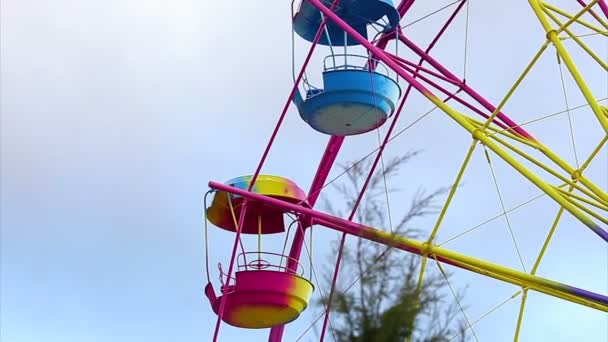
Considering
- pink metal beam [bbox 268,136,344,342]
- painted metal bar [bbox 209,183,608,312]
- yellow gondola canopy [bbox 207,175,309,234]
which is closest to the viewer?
painted metal bar [bbox 209,183,608,312]

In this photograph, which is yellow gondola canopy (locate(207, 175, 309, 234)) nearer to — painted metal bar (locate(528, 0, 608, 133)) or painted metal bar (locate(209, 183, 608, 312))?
painted metal bar (locate(209, 183, 608, 312))

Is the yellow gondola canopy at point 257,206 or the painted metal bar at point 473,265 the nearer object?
the painted metal bar at point 473,265

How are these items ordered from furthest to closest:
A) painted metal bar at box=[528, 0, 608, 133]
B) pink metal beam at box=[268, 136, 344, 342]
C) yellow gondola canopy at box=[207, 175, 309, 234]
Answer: pink metal beam at box=[268, 136, 344, 342], yellow gondola canopy at box=[207, 175, 309, 234], painted metal bar at box=[528, 0, 608, 133]

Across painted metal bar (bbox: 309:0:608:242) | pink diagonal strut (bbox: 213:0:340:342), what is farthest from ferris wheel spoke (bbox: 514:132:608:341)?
pink diagonal strut (bbox: 213:0:340:342)

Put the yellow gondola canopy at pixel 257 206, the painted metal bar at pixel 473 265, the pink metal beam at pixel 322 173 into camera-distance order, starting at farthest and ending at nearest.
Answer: the pink metal beam at pixel 322 173
the yellow gondola canopy at pixel 257 206
the painted metal bar at pixel 473 265

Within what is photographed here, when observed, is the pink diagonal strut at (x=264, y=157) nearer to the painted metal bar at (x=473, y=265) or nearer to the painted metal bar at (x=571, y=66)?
the painted metal bar at (x=473, y=265)

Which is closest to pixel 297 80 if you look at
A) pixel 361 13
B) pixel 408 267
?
pixel 361 13

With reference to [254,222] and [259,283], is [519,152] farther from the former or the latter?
[254,222]

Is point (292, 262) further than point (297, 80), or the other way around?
point (292, 262)

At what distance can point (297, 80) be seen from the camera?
1538cm

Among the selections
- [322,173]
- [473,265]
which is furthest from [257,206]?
[473,265]

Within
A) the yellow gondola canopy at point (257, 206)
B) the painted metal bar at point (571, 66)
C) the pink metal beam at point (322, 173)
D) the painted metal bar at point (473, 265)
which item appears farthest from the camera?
the pink metal beam at point (322, 173)

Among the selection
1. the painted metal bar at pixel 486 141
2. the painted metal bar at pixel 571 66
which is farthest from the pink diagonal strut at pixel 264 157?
the painted metal bar at pixel 571 66

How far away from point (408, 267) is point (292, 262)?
1134 centimetres
